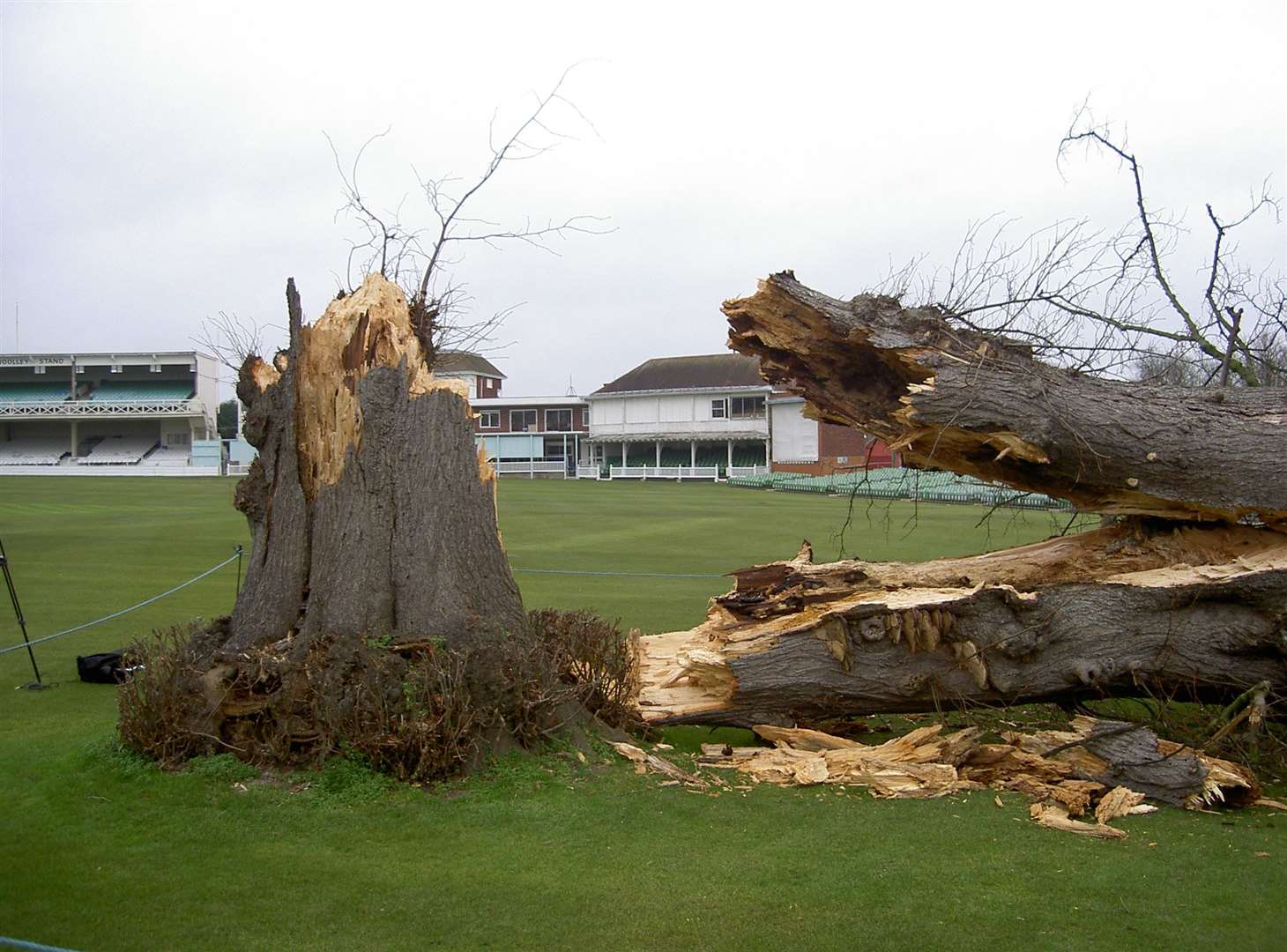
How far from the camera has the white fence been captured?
240 feet

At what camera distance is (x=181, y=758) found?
6.12 metres

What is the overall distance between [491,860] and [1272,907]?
11.4 feet

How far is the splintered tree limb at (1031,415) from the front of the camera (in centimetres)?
695

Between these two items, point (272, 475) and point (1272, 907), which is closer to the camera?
point (1272, 907)

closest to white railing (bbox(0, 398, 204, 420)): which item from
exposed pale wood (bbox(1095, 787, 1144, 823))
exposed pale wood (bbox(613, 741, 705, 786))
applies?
exposed pale wood (bbox(613, 741, 705, 786))

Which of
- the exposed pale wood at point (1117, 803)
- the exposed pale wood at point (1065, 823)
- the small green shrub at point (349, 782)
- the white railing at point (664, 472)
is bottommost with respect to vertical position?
the exposed pale wood at point (1065, 823)

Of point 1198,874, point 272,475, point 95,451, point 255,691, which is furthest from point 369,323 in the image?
point 95,451

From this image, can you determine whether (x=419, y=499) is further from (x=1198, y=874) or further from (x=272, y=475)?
(x=1198, y=874)

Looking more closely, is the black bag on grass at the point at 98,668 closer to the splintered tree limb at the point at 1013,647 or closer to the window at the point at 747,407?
the splintered tree limb at the point at 1013,647

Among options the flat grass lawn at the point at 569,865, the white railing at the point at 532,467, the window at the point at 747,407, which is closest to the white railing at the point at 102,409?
the white railing at the point at 532,467

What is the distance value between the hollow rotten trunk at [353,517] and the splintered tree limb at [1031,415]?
7.66 ft

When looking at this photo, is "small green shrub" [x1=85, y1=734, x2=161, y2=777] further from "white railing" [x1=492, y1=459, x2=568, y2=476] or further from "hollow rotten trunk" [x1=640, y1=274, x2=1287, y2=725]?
"white railing" [x1=492, y1=459, x2=568, y2=476]

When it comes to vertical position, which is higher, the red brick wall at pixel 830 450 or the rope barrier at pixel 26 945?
the red brick wall at pixel 830 450

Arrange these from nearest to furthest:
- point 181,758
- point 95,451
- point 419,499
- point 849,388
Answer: point 181,758 → point 419,499 → point 849,388 → point 95,451
